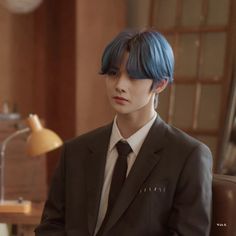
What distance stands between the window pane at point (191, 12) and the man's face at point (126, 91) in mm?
2107

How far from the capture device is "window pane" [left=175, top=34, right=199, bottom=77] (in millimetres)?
3641

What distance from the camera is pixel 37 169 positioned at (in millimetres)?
3512

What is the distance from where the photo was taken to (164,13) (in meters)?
3.77

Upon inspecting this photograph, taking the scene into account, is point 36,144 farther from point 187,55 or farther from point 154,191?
point 187,55

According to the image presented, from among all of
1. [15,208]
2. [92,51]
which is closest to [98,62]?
[92,51]

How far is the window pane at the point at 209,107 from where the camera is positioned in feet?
11.7

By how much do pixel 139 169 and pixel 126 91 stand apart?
227mm

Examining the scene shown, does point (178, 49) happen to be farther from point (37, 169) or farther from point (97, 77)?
point (37, 169)

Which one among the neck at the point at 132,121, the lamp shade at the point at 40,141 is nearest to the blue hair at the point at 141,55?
the neck at the point at 132,121

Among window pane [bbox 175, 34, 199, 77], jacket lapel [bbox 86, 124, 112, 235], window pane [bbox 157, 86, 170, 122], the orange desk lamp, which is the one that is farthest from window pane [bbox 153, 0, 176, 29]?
jacket lapel [bbox 86, 124, 112, 235]

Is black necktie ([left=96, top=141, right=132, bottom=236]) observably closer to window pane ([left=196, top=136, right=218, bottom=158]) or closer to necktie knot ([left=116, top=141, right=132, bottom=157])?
necktie knot ([left=116, top=141, right=132, bottom=157])

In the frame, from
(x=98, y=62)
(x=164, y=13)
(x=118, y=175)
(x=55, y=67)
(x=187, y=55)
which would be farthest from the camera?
(x=55, y=67)

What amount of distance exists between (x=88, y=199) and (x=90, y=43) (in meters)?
2.31

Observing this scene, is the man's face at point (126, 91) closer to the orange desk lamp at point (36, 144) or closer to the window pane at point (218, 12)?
the orange desk lamp at point (36, 144)
